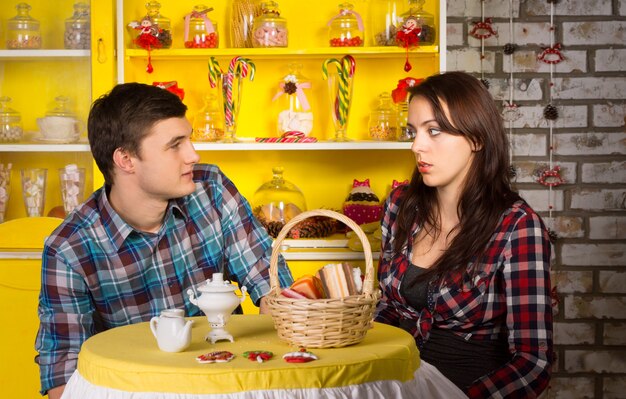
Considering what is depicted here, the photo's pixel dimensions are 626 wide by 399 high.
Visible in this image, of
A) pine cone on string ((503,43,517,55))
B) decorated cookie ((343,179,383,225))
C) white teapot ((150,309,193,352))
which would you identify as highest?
pine cone on string ((503,43,517,55))

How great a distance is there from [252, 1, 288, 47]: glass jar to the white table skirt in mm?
1806

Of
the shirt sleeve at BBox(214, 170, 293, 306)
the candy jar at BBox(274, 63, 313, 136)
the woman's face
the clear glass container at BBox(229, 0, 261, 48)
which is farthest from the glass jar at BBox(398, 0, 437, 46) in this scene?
the shirt sleeve at BBox(214, 170, 293, 306)

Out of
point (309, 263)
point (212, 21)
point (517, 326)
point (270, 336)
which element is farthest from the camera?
point (212, 21)

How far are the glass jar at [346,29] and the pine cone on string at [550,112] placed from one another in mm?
751

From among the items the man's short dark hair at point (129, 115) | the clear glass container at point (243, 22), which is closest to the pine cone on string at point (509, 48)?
the clear glass container at point (243, 22)

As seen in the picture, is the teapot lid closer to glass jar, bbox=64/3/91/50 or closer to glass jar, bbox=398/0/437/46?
glass jar, bbox=398/0/437/46

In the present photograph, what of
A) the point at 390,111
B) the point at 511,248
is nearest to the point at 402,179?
the point at 390,111

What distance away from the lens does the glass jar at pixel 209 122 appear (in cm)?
333

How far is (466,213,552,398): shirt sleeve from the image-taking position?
199cm

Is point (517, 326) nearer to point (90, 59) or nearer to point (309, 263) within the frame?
point (309, 263)

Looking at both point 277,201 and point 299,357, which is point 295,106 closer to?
point 277,201

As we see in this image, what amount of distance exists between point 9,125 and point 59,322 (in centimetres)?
168

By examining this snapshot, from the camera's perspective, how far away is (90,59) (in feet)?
11.0

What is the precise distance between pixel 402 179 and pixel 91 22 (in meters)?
1.32
